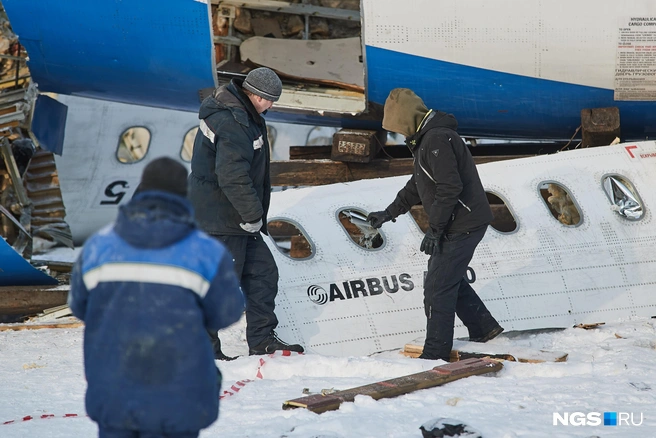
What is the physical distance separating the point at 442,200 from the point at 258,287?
1.49 m

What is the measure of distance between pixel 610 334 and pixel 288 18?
734 cm

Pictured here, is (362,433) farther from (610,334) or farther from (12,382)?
(610,334)

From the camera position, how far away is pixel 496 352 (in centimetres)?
614

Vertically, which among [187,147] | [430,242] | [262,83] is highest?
[262,83]

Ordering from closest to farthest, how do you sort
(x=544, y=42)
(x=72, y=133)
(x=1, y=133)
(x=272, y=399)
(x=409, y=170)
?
1. (x=272, y=399)
2. (x=544, y=42)
3. (x=409, y=170)
4. (x=1, y=133)
5. (x=72, y=133)

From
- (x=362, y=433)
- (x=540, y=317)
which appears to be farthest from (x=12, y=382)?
(x=540, y=317)

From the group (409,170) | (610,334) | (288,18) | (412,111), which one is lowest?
(610,334)

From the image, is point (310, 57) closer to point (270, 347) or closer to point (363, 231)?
point (363, 231)

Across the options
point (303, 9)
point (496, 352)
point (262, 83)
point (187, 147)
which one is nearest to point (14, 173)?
point (303, 9)

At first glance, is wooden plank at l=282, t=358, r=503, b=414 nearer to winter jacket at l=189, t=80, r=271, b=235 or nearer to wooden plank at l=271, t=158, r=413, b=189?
winter jacket at l=189, t=80, r=271, b=235

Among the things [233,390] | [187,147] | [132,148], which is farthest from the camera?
[187,147]

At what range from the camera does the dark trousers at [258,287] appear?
623 centimetres

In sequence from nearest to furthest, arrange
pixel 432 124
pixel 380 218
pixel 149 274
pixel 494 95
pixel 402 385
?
pixel 149 274 → pixel 402 385 → pixel 432 124 → pixel 380 218 → pixel 494 95

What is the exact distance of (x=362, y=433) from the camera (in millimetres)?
4281
